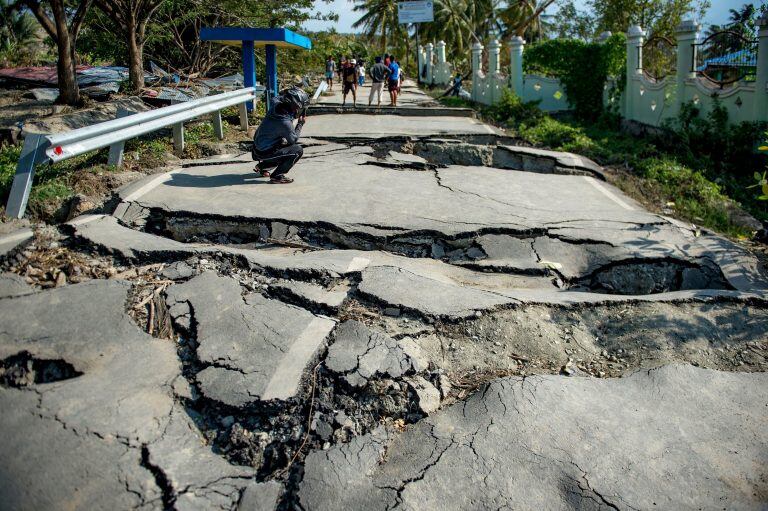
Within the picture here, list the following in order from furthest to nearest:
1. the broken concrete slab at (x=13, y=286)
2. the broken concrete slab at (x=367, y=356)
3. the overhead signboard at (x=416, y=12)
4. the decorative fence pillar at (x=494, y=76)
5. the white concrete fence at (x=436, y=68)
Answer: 1. the overhead signboard at (x=416, y=12)
2. the white concrete fence at (x=436, y=68)
3. the decorative fence pillar at (x=494, y=76)
4. the broken concrete slab at (x=13, y=286)
5. the broken concrete slab at (x=367, y=356)

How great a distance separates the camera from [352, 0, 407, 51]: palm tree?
2089 inches

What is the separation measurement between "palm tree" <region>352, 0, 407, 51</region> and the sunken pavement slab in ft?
177

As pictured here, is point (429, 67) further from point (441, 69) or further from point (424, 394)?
point (424, 394)

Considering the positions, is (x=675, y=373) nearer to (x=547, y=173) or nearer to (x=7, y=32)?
(x=547, y=173)

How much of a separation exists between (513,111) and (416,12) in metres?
26.3

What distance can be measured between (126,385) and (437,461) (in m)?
1.51

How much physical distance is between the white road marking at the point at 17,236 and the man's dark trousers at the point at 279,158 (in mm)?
2902

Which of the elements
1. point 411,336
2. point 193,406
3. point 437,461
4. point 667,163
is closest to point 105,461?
point 193,406

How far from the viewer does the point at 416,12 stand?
132ft

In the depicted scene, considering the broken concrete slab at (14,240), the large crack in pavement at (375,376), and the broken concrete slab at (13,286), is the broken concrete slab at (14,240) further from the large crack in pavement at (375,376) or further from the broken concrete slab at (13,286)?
the broken concrete slab at (13,286)

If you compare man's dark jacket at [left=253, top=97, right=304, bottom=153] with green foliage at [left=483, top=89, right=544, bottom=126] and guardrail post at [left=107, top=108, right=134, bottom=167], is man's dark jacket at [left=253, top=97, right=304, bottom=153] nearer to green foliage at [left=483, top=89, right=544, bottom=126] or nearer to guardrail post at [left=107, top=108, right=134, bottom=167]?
guardrail post at [left=107, top=108, right=134, bottom=167]

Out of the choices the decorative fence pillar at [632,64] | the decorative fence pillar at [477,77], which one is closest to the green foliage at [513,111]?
the decorative fence pillar at [632,64]

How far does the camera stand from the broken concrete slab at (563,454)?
8.06ft

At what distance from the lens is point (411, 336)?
3588 millimetres
